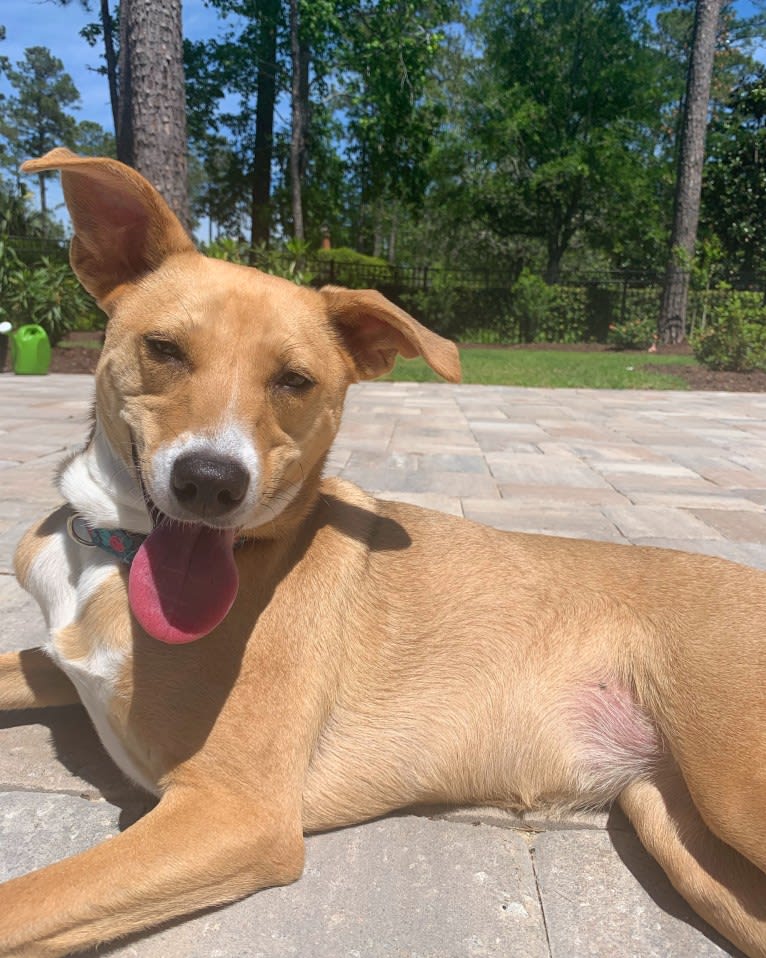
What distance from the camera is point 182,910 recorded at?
69.5 inches

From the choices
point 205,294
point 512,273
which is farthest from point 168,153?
point 512,273

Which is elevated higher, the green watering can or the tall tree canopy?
the tall tree canopy

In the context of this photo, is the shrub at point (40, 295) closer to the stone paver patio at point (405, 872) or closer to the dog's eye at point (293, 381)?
the stone paver patio at point (405, 872)

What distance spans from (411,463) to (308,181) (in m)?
27.2

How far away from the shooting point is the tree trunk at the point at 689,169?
19859 mm

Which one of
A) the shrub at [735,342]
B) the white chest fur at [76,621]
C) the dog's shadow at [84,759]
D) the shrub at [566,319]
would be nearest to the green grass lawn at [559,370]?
the shrub at [735,342]

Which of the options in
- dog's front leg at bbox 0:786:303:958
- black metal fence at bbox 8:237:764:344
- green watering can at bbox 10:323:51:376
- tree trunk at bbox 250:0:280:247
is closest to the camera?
dog's front leg at bbox 0:786:303:958

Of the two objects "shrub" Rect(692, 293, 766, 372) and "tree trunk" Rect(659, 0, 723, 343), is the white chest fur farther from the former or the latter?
"tree trunk" Rect(659, 0, 723, 343)

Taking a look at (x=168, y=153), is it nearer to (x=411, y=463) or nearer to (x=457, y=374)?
(x=411, y=463)

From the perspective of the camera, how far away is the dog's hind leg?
1.86 meters

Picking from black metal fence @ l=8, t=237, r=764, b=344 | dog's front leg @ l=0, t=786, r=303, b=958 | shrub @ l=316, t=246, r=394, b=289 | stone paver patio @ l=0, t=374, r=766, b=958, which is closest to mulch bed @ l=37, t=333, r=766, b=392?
black metal fence @ l=8, t=237, r=764, b=344

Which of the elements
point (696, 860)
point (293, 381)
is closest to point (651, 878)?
point (696, 860)

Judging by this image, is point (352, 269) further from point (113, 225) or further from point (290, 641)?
point (290, 641)

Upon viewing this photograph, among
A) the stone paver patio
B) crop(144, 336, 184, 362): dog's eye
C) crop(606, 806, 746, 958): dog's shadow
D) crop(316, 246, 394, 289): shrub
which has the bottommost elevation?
crop(606, 806, 746, 958): dog's shadow
